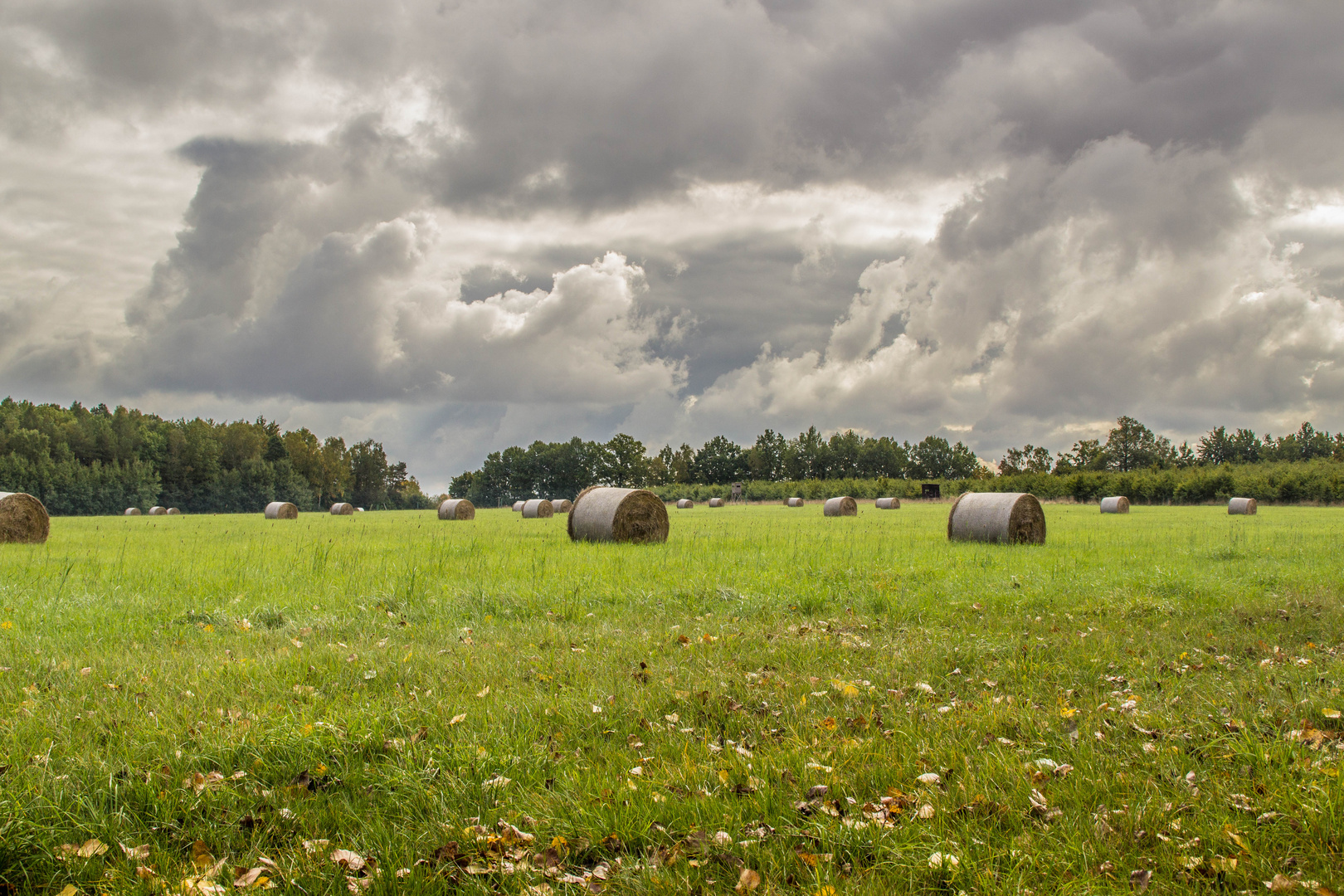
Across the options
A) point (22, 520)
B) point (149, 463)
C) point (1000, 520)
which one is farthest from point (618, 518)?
point (149, 463)

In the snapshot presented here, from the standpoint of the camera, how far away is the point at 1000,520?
20.2m

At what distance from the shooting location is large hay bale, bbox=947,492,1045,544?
20047 mm

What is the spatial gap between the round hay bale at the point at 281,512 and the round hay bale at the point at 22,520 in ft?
76.9

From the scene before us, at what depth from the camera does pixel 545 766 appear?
4867mm

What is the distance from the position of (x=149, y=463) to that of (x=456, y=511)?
6967cm

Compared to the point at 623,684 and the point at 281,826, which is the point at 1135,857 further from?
the point at 281,826

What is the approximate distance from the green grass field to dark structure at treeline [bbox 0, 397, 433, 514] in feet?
311

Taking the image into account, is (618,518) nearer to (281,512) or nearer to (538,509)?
(538,509)

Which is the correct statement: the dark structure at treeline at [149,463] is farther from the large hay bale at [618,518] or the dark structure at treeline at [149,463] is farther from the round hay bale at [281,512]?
the large hay bale at [618,518]

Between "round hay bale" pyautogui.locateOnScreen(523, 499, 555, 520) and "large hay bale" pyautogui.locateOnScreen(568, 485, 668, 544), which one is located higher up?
"large hay bale" pyautogui.locateOnScreen(568, 485, 668, 544)

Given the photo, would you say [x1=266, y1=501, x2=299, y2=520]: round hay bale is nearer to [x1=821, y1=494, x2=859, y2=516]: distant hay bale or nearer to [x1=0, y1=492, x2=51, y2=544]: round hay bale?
[x1=0, y1=492, x2=51, y2=544]: round hay bale

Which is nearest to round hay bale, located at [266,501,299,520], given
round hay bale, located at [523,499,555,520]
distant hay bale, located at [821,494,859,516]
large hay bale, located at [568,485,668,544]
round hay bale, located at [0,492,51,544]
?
round hay bale, located at [523,499,555,520]

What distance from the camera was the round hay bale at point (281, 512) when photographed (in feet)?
154

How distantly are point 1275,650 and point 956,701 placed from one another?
14.7ft
